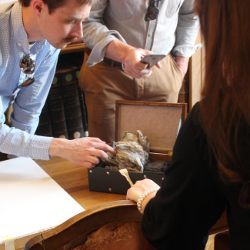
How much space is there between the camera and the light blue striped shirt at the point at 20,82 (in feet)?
4.87

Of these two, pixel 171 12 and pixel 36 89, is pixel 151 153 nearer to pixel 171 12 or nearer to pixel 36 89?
pixel 36 89

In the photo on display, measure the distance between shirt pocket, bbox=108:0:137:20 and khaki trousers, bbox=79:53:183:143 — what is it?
0.20 meters

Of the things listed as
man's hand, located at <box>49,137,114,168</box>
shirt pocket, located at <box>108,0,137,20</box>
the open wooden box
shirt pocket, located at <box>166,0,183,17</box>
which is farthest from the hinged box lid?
shirt pocket, located at <box>166,0,183,17</box>

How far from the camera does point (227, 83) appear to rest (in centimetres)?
73

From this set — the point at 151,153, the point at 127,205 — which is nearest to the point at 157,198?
the point at 127,205

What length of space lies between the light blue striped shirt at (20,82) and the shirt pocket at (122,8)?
0.27m

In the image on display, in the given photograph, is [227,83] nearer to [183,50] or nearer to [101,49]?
[101,49]

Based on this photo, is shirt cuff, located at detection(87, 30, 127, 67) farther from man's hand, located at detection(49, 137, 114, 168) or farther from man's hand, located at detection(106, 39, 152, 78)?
man's hand, located at detection(49, 137, 114, 168)

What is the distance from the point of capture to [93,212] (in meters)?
0.99

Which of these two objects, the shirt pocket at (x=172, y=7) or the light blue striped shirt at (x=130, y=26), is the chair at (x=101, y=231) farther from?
the shirt pocket at (x=172, y=7)

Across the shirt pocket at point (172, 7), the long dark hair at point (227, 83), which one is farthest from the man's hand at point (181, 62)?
the long dark hair at point (227, 83)

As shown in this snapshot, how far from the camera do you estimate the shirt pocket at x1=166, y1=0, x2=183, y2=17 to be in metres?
1.84

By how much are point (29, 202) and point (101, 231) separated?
1.02 feet

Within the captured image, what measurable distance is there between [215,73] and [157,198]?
32 centimetres
